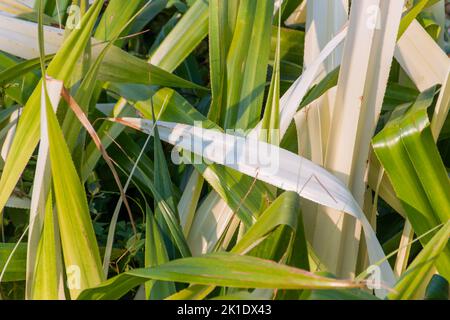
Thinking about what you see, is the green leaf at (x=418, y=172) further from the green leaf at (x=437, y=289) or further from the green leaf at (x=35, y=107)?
the green leaf at (x=35, y=107)

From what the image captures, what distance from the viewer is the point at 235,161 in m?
0.93

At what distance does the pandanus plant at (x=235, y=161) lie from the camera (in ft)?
2.76

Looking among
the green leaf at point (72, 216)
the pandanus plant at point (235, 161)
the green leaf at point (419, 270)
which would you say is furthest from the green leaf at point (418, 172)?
the green leaf at point (72, 216)

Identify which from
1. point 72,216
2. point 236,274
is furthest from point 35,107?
point 236,274

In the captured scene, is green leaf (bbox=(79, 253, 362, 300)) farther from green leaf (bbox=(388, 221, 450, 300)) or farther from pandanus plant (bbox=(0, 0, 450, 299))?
green leaf (bbox=(388, 221, 450, 300))

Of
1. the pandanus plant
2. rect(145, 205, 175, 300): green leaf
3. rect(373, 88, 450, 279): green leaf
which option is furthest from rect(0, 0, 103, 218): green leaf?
rect(373, 88, 450, 279): green leaf

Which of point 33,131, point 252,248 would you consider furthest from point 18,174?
point 252,248

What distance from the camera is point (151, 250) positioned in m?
0.91

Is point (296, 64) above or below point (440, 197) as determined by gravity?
above

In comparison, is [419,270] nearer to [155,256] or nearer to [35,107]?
[155,256]

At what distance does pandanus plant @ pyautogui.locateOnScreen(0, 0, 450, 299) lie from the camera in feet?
2.76
